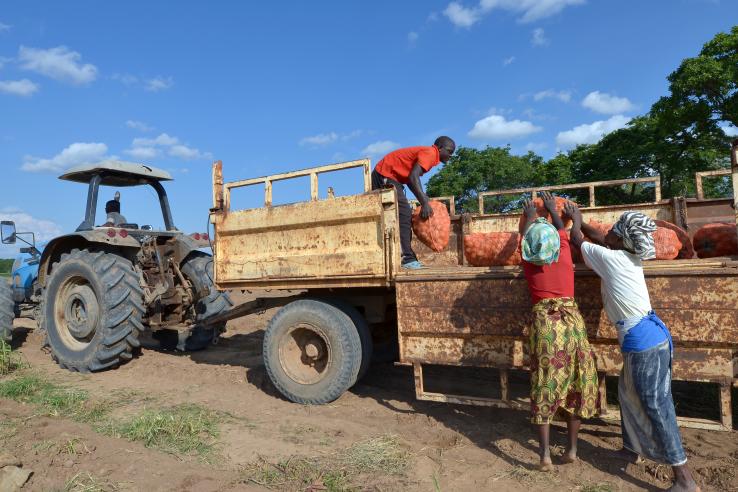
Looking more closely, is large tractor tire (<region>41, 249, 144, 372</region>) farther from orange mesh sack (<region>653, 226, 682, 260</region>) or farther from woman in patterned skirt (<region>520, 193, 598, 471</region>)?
orange mesh sack (<region>653, 226, 682, 260</region>)

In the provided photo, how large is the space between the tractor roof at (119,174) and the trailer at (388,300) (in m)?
2.23

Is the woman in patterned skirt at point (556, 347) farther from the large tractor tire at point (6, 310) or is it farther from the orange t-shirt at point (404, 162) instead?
the large tractor tire at point (6, 310)

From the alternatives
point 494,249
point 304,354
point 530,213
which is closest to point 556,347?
point 530,213

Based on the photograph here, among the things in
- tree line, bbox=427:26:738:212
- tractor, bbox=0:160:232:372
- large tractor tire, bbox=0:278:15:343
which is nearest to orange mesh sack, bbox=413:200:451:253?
tractor, bbox=0:160:232:372

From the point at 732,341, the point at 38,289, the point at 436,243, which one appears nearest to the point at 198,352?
the point at 38,289

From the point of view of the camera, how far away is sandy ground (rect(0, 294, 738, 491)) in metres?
2.97

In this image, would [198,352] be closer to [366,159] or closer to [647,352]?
[366,159]

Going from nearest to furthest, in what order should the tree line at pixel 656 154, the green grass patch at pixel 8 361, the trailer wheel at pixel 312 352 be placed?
A: the trailer wheel at pixel 312 352, the green grass patch at pixel 8 361, the tree line at pixel 656 154

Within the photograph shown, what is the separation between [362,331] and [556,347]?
1853 millimetres

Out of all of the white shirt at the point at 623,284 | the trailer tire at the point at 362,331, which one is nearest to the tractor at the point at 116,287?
the trailer tire at the point at 362,331

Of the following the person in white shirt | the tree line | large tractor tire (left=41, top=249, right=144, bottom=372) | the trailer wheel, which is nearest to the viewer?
the person in white shirt

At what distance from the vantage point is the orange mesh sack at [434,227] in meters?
4.46

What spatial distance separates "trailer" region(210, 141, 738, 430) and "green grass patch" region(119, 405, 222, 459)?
0.85m

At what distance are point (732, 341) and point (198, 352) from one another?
20.1ft
